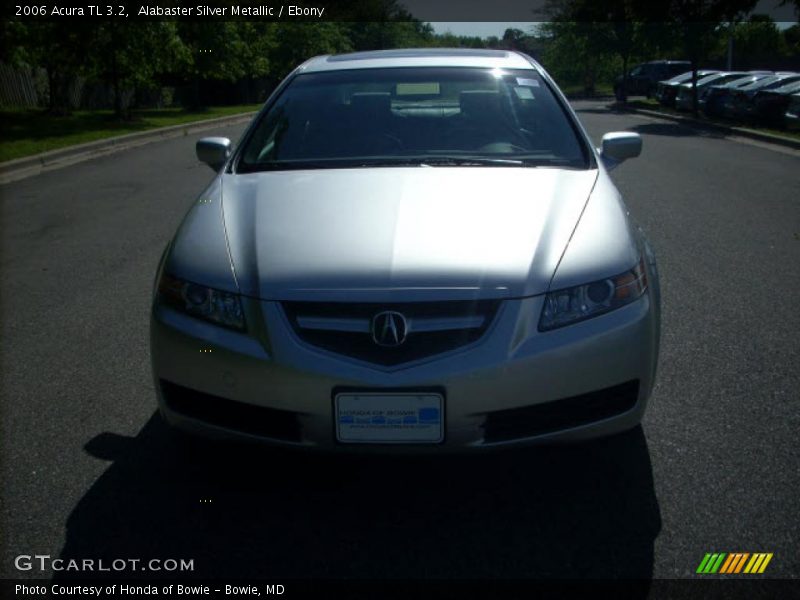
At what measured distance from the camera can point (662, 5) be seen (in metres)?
25.7

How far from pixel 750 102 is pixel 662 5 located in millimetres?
6204

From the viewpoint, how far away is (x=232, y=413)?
111 inches

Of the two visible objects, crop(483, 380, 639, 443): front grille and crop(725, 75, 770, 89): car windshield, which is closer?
crop(483, 380, 639, 443): front grille

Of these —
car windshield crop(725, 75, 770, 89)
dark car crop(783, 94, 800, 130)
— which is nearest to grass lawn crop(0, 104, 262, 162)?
dark car crop(783, 94, 800, 130)

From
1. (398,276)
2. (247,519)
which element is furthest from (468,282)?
(247,519)

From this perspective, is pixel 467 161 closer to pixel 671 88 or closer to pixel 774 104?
pixel 774 104

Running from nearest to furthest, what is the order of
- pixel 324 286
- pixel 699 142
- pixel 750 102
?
pixel 324 286, pixel 699 142, pixel 750 102

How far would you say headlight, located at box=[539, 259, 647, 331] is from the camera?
270 cm

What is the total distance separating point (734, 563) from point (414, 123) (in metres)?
2.41

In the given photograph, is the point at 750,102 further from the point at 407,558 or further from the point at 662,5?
the point at 407,558

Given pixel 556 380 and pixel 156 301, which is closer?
pixel 556 380

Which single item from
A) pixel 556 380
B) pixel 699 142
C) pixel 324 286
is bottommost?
pixel 699 142

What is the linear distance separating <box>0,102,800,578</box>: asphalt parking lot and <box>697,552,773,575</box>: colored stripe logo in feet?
0.11

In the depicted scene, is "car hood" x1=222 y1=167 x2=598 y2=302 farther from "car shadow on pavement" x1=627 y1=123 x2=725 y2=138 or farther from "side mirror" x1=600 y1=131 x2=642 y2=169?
"car shadow on pavement" x1=627 y1=123 x2=725 y2=138
